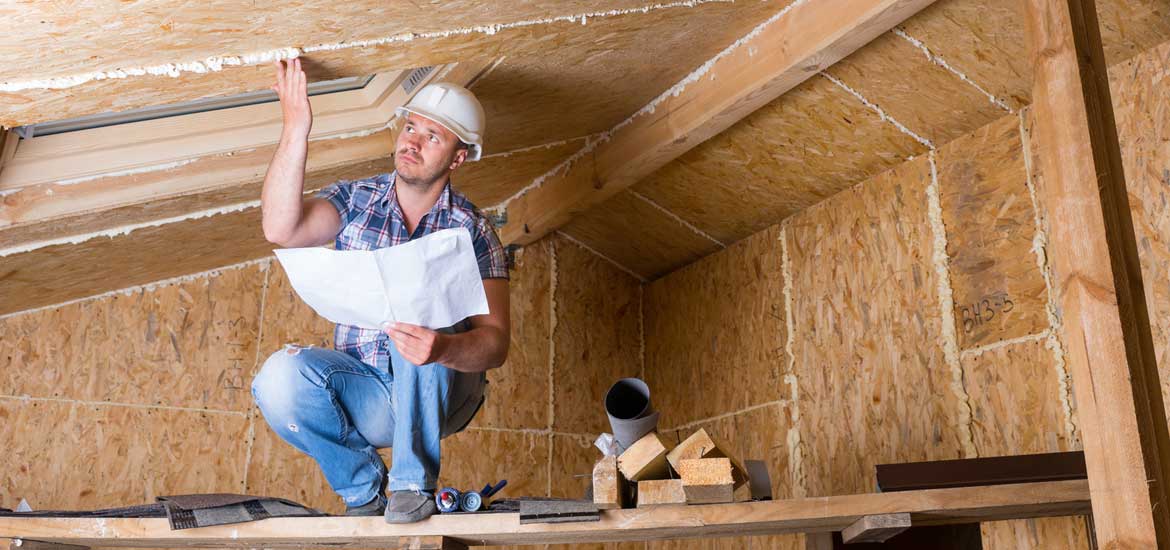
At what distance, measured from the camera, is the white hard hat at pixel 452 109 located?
2.96 m

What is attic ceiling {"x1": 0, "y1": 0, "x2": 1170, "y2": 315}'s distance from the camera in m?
2.33

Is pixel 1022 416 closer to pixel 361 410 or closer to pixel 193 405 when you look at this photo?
pixel 361 410

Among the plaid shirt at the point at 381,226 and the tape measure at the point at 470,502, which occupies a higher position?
the plaid shirt at the point at 381,226

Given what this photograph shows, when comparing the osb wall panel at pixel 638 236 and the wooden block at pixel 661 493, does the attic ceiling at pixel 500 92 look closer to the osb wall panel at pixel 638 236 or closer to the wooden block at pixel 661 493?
the osb wall panel at pixel 638 236

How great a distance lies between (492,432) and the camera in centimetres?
485

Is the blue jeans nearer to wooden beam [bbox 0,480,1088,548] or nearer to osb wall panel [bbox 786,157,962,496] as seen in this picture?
wooden beam [bbox 0,480,1088,548]

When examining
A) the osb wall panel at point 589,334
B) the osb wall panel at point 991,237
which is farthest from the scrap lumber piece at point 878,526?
the osb wall panel at point 589,334

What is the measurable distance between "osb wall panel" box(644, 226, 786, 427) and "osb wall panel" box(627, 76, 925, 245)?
21 cm

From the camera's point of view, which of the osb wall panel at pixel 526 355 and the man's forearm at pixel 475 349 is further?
the osb wall panel at pixel 526 355

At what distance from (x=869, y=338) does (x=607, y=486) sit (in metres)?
1.89

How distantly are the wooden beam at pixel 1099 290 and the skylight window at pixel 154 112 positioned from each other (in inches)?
78.0

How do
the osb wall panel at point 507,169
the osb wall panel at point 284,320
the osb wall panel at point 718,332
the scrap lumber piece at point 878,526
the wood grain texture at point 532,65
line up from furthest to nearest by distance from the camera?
1. the osb wall panel at point 718,332
2. the osb wall panel at point 284,320
3. the osb wall panel at point 507,169
4. the scrap lumber piece at point 878,526
5. the wood grain texture at point 532,65

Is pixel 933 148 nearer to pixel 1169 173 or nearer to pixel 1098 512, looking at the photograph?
pixel 1169 173

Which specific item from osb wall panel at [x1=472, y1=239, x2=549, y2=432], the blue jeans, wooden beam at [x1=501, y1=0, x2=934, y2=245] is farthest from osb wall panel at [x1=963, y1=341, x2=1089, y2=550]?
osb wall panel at [x1=472, y1=239, x2=549, y2=432]
